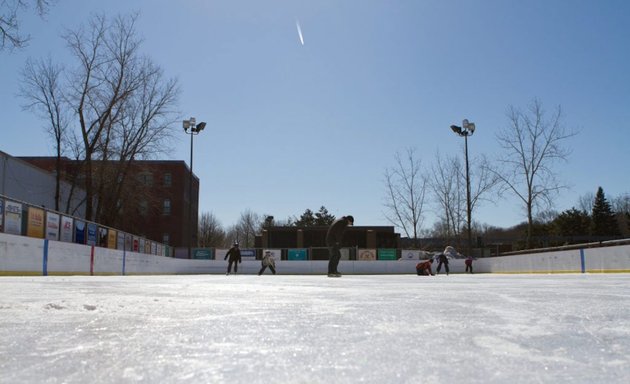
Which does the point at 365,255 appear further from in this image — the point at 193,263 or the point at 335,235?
the point at 335,235

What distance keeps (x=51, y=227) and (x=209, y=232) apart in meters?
67.9

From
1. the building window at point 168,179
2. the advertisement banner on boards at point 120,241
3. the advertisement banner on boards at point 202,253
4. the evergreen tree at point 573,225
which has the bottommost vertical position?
the advertisement banner on boards at point 202,253

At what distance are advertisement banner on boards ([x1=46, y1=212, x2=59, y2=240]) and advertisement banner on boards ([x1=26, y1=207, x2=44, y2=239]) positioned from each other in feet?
1.09

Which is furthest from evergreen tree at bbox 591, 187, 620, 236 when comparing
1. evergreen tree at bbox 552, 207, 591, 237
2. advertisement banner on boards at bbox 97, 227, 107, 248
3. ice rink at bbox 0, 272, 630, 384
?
ice rink at bbox 0, 272, 630, 384

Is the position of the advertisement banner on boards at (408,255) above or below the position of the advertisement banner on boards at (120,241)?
below

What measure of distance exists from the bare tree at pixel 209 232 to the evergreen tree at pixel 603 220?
5729cm

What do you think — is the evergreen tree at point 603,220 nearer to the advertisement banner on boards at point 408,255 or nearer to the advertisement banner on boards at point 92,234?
the advertisement banner on boards at point 408,255

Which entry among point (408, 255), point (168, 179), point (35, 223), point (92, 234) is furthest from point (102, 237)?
point (168, 179)

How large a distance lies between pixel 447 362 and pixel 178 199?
6053 cm

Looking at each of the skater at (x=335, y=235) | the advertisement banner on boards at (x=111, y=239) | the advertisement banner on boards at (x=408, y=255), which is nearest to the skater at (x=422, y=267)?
the skater at (x=335, y=235)

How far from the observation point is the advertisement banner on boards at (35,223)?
49.0 feet

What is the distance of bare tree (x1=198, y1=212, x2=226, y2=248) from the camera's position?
82.5 metres

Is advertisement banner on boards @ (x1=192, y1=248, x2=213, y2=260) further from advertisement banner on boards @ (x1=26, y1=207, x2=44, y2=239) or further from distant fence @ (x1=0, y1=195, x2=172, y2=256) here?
advertisement banner on boards @ (x1=26, y1=207, x2=44, y2=239)

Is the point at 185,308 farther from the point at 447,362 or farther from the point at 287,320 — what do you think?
the point at 447,362
